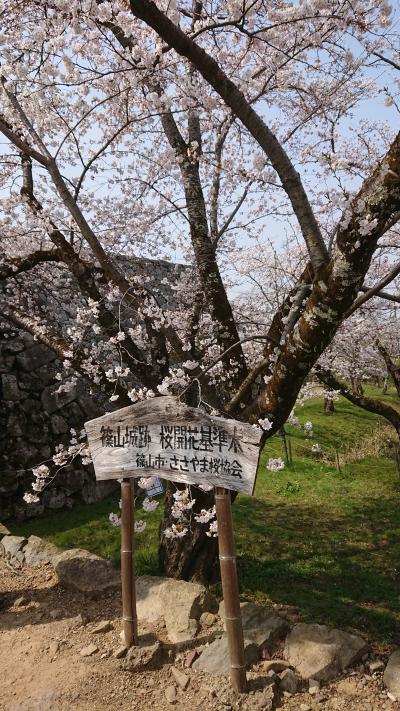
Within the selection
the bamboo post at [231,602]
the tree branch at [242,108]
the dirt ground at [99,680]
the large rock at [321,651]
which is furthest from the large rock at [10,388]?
the tree branch at [242,108]

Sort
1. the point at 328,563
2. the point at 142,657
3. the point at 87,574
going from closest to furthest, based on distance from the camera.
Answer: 1. the point at 142,657
2. the point at 87,574
3. the point at 328,563

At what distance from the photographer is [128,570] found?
4.69 m

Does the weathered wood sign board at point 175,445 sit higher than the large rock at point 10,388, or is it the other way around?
the large rock at point 10,388

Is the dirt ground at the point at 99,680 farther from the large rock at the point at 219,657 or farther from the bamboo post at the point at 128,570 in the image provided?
the bamboo post at the point at 128,570

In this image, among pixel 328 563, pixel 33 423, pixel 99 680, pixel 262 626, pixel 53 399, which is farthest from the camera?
pixel 53 399

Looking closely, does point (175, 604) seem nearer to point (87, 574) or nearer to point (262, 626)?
point (262, 626)

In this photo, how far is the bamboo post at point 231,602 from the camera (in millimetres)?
3959

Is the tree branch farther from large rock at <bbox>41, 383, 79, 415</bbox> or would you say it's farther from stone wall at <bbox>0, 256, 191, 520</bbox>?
large rock at <bbox>41, 383, 79, 415</bbox>

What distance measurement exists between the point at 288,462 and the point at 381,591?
733 cm

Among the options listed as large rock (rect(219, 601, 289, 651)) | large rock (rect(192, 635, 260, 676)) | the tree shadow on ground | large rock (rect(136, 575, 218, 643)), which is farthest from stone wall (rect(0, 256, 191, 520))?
large rock (rect(192, 635, 260, 676))

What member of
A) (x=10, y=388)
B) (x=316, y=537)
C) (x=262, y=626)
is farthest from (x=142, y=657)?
(x=10, y=388)

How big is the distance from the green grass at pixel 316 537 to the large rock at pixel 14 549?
1.21 metres

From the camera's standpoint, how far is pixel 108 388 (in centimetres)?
632

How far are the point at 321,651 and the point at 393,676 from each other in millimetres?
634
